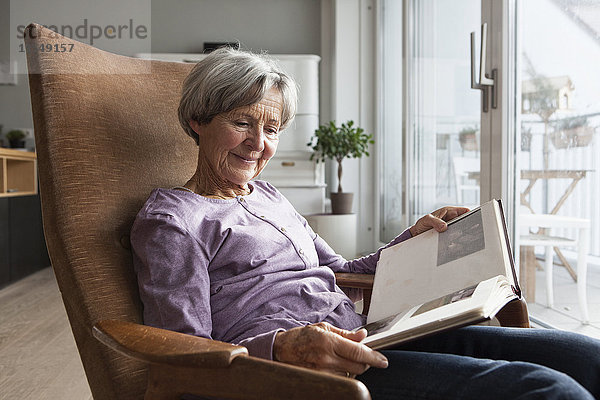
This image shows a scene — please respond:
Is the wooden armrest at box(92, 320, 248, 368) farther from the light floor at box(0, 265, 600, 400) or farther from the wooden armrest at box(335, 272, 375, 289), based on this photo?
the light floor at box(0, 265, 600, 400)

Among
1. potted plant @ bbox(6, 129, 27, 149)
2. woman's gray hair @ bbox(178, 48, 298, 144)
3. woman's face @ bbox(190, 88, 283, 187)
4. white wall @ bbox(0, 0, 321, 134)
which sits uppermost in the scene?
white wall @ bbox(0, 0, 321, 134)

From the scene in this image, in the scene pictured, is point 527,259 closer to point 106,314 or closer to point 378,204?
point 106,314

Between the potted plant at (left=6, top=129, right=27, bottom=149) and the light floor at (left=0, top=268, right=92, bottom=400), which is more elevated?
the potted plant at (left=6, top=129, right=27, bottom=149)

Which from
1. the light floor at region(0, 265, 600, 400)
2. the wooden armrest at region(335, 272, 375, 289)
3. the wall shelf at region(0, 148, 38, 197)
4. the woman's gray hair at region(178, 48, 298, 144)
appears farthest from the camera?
the wall shelf at region(0, 148, 38, 197)

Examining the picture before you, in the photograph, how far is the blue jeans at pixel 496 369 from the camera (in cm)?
76

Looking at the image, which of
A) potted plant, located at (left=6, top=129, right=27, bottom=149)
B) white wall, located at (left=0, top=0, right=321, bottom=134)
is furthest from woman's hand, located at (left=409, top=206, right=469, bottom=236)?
potted plant, located at (left=6, top=129, right=27, bottom=149)

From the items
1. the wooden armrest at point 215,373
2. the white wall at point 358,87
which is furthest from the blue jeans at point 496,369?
the white wall at point 358,87

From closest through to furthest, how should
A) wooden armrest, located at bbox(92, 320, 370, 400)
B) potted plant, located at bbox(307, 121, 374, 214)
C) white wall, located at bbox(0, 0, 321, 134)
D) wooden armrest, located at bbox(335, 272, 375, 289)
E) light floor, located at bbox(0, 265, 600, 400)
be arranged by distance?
wooden armrest, located at bbox(92, 320, 370, 400) < wooden armrest, located at bbox(335, 272, 375, 289) < light floor, located at bbox(0, 265, 600, 400) < potted plant, located at bbox(307, 121, 374, 214) < white wall, located at bbox(0, 0, 321, 134)

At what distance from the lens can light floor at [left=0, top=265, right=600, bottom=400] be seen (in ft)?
6.00

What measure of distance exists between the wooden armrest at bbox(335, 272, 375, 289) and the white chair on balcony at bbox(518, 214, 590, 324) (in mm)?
832

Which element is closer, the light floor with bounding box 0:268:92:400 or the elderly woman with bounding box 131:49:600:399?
the elderly woman with bounding box 131:49:600:399

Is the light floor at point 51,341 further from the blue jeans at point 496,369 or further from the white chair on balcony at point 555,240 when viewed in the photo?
the blue jeans at point 496,369

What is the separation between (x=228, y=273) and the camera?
1086 millimetres

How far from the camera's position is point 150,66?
4.56ft
